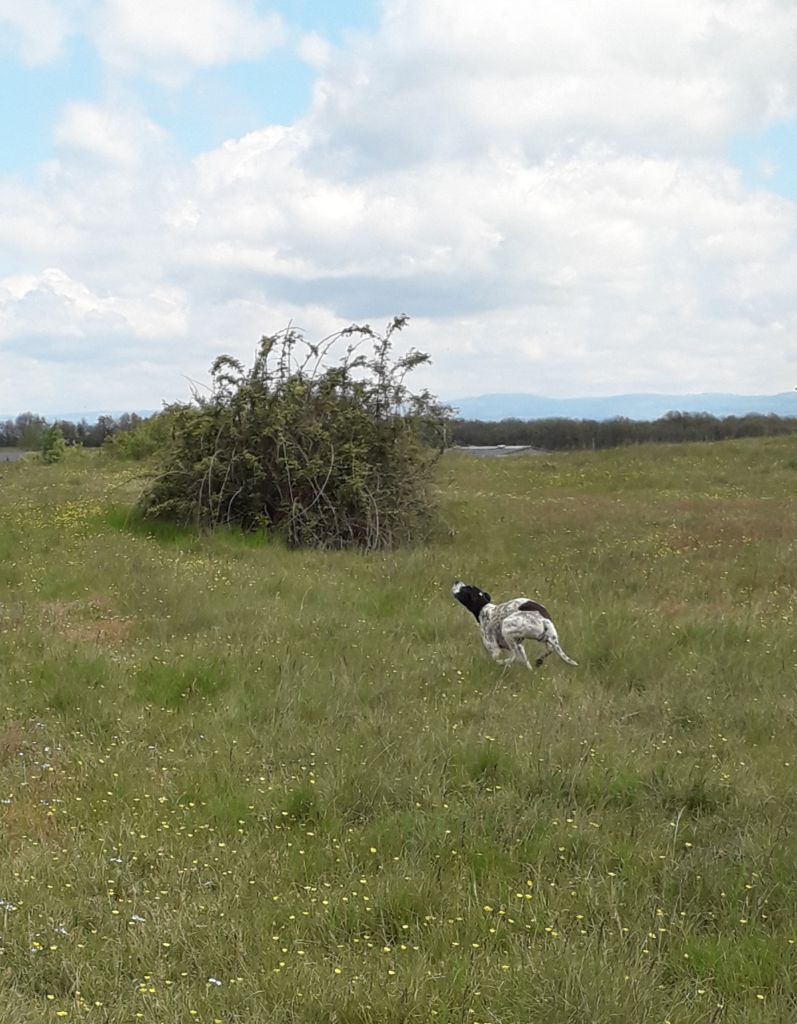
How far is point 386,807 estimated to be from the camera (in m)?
4.82

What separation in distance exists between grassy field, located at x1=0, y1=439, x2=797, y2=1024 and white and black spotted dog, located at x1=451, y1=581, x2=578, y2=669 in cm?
18

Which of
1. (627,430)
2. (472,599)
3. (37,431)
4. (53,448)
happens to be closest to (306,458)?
(472,599)

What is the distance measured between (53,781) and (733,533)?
1251 cm

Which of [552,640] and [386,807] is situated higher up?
[552,640]

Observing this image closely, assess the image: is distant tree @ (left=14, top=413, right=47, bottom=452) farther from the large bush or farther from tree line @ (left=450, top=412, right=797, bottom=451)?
the large bush

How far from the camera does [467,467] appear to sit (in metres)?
31.2

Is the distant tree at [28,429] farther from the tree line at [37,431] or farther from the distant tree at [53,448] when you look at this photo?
the distant tree at [53,448]

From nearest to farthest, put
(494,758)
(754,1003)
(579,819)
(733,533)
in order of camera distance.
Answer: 1. (754,1003)
2. (579,819)
3. (494,758)
4. (733,533)

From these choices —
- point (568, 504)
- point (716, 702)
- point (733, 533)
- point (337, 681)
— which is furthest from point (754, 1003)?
point (568, 504)

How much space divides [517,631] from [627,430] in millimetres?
51116

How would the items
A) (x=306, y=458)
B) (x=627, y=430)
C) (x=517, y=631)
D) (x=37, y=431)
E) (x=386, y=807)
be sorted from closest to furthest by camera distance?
1. (x=386, y=807)
2. (x=517, y=631)
3. (x=306, y=458)
4. (x=627, y=430)
5. (x=37, y=431)

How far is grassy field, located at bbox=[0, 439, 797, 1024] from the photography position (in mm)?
3254

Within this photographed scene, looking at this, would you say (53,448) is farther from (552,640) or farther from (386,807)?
(386,807)

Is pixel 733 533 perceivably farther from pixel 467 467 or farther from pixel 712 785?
pixel 467 467
